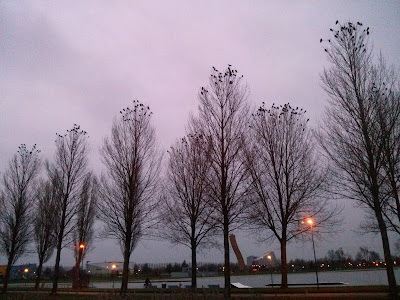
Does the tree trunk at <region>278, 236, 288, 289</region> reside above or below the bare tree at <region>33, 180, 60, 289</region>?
below

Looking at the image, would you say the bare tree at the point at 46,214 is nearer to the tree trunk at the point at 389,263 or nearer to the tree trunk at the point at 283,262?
the tree trunk at the point at 283,262

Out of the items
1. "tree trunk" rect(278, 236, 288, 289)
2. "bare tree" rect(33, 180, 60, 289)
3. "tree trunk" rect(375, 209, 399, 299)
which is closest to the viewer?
"tree trunk" rect(375, 209, 399, 299)

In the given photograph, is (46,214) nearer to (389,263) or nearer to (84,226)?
(84,226)

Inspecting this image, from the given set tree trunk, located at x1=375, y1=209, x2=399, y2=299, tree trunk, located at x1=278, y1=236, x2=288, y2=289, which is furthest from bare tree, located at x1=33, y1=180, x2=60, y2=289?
tree trunk, located at x1=375, y1=209, x2=399, y2=299

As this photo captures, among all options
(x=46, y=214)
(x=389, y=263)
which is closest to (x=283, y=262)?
(x=389, y=263)

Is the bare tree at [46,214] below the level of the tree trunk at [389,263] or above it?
above

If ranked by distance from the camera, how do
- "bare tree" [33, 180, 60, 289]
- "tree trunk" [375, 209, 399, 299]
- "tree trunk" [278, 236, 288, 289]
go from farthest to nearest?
"bare tree" [33, 180, 60, 289], "tree trunk" [278, 236, 288, 289], "tree trunk" [375, 209, 399, 299]

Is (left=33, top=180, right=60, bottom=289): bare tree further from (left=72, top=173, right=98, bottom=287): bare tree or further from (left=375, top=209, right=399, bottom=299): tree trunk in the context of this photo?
(left=375, top=209, right=399, bottom=299): tree trunk

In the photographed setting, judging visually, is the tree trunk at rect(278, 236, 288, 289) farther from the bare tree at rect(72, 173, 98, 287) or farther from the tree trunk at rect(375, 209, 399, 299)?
the bare tree at rect(72, 173, 98, 287)

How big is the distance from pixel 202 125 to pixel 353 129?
7120 mm

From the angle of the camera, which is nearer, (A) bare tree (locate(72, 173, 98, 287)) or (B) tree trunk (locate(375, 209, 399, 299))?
(B) tree trunk (locate(375, 209, 399, 299))

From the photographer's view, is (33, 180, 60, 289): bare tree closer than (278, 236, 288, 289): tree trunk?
No

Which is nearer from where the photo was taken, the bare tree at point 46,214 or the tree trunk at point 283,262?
the tree trunk at point 283,262

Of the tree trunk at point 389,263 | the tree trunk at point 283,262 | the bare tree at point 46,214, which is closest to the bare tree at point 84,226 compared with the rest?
the bare tree at point 46,214
